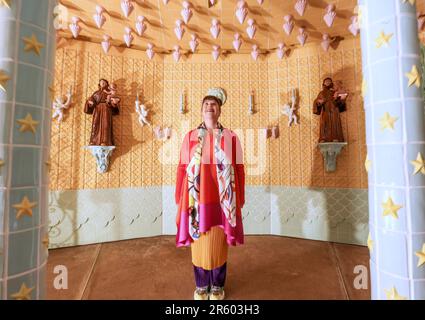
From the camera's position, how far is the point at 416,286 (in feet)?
2.76

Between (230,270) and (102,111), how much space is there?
7.81ft

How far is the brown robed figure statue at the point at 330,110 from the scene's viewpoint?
284cm

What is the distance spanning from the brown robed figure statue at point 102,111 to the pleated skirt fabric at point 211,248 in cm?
189

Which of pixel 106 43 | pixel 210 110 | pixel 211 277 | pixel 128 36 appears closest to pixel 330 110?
pixel 210 110

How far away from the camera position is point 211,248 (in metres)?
1.68

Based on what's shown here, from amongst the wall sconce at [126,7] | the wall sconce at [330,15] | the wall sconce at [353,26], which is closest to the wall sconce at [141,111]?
the wall sconce at [126,7]

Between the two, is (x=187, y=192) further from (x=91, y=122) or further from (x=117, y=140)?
(x=91, y=122)

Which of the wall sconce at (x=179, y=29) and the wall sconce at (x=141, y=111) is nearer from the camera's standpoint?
the wall sconce at (x=179, y=29)

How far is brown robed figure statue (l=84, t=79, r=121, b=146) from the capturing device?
2881mm

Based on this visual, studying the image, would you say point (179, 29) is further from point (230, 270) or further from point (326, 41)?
point (230, 270)

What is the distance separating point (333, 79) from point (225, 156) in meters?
2.21

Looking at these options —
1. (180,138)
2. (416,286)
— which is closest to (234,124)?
(180,138)

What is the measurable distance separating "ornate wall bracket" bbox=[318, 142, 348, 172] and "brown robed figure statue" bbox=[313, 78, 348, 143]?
0.05m

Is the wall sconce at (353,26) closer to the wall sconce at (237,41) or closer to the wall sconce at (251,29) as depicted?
the wall sconce at (251,29)
